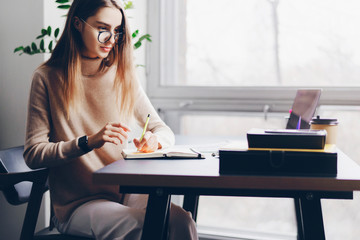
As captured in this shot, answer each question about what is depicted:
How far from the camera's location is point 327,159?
1.04 meters

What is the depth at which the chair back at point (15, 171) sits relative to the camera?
164 cm

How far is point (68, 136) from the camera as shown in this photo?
152 cm

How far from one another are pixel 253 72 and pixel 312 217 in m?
1.61

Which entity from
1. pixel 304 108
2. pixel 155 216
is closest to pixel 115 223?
pixel 155 216

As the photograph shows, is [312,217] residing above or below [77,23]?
below

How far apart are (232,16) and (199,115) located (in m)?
0.64

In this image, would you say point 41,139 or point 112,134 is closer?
point 112,134

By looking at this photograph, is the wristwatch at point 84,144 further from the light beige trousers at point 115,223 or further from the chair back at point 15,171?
the chair back at point 15,171

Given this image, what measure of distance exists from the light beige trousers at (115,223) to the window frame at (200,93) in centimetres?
128

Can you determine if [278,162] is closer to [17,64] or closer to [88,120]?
[88,120]

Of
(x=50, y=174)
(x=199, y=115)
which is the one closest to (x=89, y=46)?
(x=50, y=174)

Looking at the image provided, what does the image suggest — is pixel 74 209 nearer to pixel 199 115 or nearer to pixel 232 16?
pixel 199 115

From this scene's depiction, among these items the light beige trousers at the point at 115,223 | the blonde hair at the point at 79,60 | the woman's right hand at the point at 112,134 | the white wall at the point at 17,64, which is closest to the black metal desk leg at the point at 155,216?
the light beige trousers at the point at 115,223

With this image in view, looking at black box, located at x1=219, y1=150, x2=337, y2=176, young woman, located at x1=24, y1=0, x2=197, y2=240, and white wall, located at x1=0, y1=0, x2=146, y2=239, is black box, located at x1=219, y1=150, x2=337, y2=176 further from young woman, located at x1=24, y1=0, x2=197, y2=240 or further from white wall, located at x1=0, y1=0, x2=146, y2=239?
white wall, located at x1=0, y1=0, x2=146, y2=239
